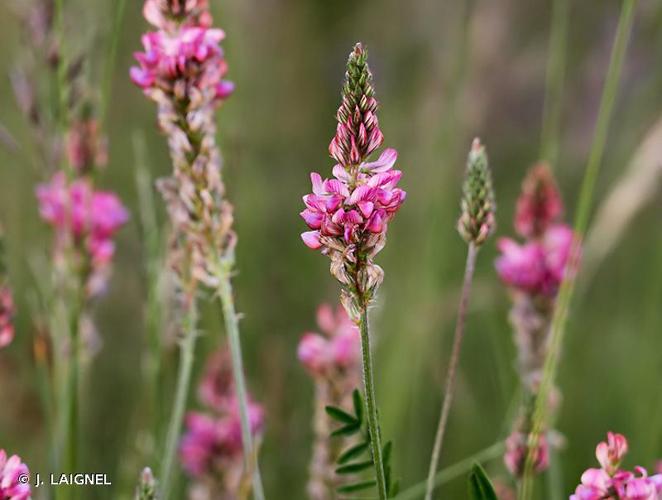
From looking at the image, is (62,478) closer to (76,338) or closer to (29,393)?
(76,338)

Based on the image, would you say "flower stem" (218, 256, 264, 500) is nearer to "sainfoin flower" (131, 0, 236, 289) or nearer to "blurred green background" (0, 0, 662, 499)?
"sainfoin flower" (131, 0, 236, 289)

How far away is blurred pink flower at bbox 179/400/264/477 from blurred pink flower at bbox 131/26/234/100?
61 cm

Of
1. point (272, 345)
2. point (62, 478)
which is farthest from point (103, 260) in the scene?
point (272, 345)

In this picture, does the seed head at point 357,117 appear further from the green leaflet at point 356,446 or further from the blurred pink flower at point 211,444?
the blurred pink flower at point 211,444

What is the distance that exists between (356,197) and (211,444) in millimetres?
801

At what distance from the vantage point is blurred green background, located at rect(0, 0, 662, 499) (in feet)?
6.29

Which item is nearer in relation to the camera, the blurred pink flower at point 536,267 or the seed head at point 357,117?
the seed head at point 357,117

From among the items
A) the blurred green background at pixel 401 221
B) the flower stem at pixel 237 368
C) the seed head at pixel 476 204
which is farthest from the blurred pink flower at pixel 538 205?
the flower stem at pixel 237 368

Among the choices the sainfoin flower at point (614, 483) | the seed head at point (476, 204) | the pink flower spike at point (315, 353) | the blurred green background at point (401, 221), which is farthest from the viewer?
the blurred green background at point (401, 221)

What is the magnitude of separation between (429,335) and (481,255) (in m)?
1.19

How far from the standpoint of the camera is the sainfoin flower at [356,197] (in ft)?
2.65

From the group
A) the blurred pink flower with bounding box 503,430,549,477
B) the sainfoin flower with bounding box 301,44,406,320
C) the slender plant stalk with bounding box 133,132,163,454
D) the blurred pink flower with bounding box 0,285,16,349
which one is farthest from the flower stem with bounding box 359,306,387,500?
the slender plant stalk with bounding box 133,132,163,454

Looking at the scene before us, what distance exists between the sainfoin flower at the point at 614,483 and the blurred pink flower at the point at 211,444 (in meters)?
0.75

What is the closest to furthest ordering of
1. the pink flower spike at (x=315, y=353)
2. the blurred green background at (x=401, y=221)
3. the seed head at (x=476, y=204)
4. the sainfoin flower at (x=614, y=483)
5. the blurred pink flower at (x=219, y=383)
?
the sainfoin flower at (x=614, y=483), the seed head at (x=476, y=204), the pink flower spike at (x=315, y=353), the blurred pink flower at (x=219, y=383), the blurred green background at (x=401, y=221)
